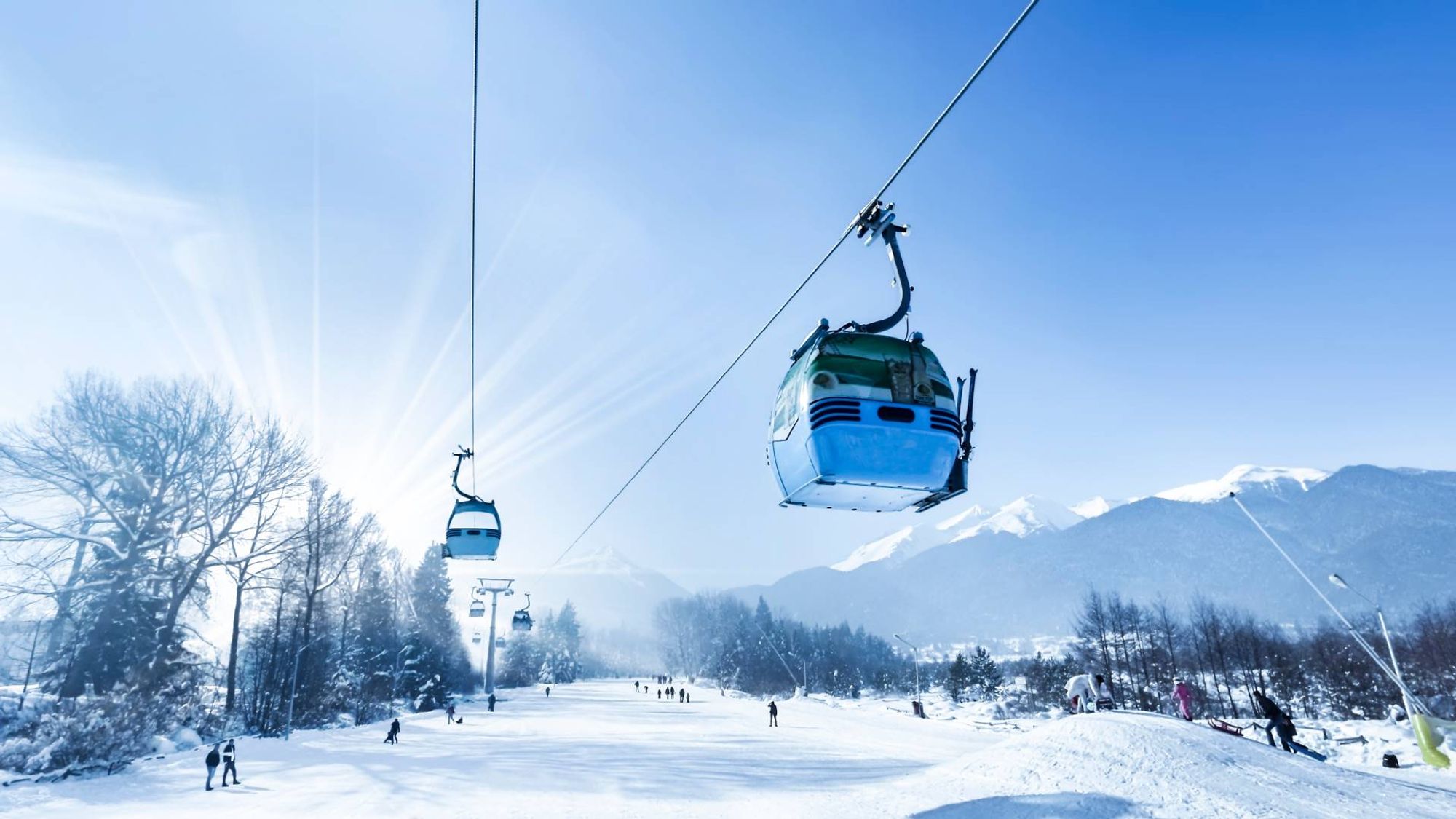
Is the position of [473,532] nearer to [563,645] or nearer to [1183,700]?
[1183,700]

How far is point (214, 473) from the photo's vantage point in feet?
117

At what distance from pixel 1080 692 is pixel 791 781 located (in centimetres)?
1425

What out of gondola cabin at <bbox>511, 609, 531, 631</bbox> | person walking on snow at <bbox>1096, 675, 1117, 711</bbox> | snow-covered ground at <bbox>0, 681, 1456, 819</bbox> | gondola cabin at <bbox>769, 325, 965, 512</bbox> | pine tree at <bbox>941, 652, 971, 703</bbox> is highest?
gondola cabin at <bbox>769, 325, 965, 512</bbox>

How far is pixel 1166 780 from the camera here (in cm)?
1645

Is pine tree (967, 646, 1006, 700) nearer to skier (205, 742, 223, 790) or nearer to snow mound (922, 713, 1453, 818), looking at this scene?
snow mound (922, 713, 1453, 818)

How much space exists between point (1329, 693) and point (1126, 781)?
107455 millimetres

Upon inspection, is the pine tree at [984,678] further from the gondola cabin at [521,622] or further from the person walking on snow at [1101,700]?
the person walking on snow at [1101,700]

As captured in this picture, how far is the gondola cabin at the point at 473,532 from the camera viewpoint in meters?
17.4

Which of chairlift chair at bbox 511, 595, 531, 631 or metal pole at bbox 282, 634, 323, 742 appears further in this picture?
chairlift chair at bbox 511, 595, 531, 631

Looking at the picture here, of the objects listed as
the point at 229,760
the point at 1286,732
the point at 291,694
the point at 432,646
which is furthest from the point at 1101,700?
the point at 432,646

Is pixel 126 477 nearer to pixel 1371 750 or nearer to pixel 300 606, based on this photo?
pixel 300 606

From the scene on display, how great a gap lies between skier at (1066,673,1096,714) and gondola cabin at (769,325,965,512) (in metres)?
25.3

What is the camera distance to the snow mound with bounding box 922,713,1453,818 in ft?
49.2

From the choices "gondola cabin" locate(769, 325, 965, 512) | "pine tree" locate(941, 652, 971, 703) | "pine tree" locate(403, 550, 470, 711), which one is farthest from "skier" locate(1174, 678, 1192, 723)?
"pine tree" locate(941, 652, 971, 703)
